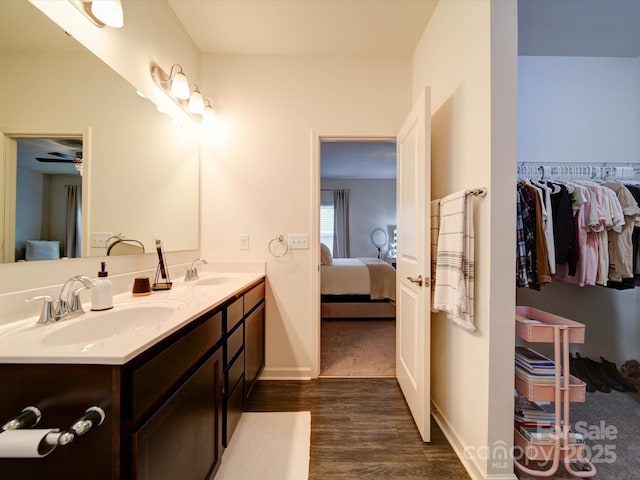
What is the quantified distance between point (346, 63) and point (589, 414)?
306 centimetres

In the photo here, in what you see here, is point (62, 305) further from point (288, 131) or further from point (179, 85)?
point (288, 131)

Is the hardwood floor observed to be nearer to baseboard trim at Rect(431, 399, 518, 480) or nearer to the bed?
baseboard trim at Rect(431, 399, 518, 480)

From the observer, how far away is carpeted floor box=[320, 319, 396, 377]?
7.23 feet

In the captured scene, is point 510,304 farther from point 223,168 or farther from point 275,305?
point 223,168

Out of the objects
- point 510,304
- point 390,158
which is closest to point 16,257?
point 510,304

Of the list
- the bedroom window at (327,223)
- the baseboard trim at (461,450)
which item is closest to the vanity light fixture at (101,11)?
the baseboard trim at (461,450)

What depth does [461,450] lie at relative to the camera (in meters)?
1.34

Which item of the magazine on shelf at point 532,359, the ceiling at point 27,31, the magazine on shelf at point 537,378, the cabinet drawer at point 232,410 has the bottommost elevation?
the cabinet drawer at point 232,410

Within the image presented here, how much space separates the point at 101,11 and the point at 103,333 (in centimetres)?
141

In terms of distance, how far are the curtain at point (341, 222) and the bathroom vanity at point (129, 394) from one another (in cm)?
541

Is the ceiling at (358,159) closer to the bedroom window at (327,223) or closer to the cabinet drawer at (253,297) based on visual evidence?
the bedroom window at (327,223)

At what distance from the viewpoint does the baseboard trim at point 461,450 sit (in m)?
1.15

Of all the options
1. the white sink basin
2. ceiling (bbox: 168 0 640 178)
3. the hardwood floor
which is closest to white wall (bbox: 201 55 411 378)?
ceiling (bbox: 168 0 640 178)

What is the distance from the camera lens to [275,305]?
2.12 meters
